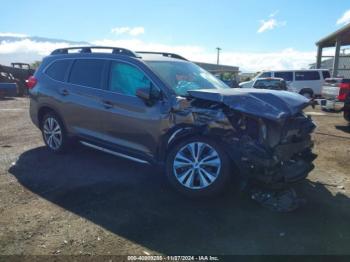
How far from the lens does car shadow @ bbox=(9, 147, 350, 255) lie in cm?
335

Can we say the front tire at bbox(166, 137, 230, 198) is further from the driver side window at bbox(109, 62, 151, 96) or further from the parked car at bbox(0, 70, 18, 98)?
the parked car at bbox(0, 70, 18, 98)

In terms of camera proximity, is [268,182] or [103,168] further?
[103,168]

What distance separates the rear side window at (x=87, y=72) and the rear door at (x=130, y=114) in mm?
277

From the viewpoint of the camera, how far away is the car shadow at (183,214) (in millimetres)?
3354

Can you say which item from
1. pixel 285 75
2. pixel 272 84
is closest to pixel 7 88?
pixel 272 84

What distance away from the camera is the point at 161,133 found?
15.0 ft

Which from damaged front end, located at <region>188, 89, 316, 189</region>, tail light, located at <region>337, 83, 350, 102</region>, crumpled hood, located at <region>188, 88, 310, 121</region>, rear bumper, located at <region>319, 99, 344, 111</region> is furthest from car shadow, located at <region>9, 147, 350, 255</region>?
tail light, located at <region>337, 83, 350, 102</region>

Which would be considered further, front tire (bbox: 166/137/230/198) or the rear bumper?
the rear bumper

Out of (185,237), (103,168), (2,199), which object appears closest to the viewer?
(185,237)

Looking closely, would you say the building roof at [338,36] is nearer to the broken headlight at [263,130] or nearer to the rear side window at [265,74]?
the rear side window at [265,74]

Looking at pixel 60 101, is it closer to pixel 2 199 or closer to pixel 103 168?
pixel 103 168

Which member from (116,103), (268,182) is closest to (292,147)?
(268,182)

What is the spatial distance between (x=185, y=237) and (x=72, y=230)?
1.16 meters

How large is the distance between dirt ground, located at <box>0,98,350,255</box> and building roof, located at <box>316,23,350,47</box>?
20.1m
